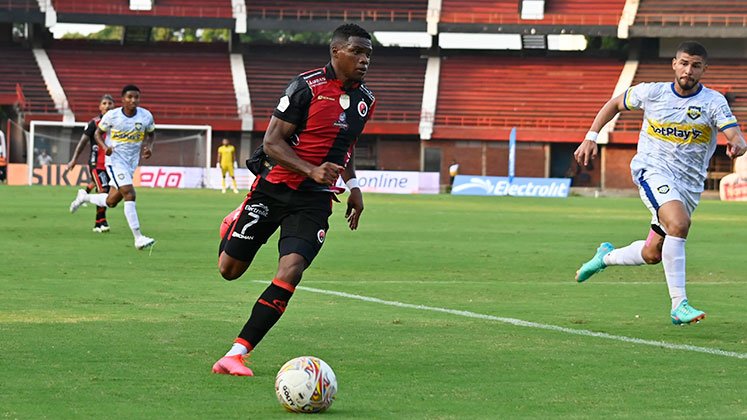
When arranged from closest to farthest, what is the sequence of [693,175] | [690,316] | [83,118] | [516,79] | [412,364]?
[412,364], [690,316], [693,175], [83,118], [516,79]

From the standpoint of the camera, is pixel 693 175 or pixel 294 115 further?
pixel 693 175

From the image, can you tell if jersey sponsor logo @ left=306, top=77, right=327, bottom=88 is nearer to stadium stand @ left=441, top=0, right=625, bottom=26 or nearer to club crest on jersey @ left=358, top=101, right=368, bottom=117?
club crest on jersey @ left=358, top=101, right=368, bottom=117

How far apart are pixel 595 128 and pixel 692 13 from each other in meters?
55.7

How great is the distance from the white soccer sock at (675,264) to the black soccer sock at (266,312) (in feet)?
12.4

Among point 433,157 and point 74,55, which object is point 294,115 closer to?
point 433,157

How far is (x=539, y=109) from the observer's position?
61.9m

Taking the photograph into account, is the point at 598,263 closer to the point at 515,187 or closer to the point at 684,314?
the point at 684,314

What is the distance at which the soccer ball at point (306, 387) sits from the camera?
19.7ft

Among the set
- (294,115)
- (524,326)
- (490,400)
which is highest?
(294,115)

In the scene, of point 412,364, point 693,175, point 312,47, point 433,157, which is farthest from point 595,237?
point 312,47

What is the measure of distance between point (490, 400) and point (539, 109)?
56318mm

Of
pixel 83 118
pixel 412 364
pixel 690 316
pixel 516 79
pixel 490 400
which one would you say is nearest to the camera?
pixel 490 400

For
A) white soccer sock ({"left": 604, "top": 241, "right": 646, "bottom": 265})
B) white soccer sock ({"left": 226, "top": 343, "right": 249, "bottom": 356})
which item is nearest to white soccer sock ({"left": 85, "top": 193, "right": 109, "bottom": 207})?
white soccer sock ({"left": 604, "top": 241, "right": 646, "bottom": 265})

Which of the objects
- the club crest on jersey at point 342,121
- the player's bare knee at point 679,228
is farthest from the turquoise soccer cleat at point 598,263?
the club crest on jersey at point 342,121
